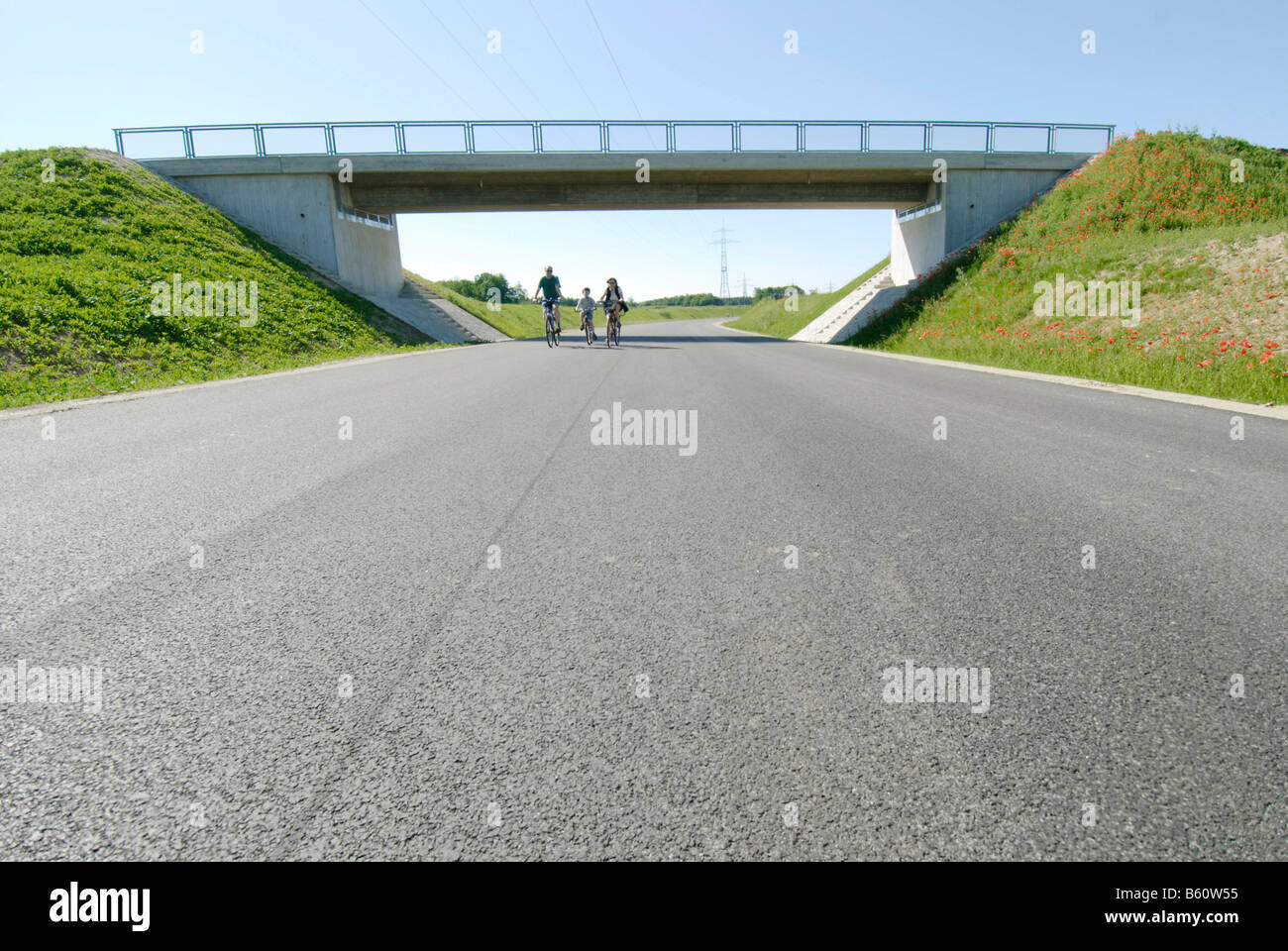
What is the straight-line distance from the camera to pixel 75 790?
2.04m

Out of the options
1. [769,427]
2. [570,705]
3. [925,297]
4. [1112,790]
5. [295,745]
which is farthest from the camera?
[925,297]

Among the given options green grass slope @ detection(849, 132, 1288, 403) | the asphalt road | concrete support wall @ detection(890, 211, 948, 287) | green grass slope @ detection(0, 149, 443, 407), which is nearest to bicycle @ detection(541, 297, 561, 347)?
green grass slope @ detection(0, 149, 443, 407)

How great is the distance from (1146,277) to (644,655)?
2111 centimetres

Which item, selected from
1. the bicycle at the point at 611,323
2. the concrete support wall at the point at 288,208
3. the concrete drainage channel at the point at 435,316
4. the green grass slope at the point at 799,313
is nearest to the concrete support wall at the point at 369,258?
the concrete support wall at the point at 288,208

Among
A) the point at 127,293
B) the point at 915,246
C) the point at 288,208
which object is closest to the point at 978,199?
the point at 915,246

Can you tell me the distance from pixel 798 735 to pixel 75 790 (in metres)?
2.16

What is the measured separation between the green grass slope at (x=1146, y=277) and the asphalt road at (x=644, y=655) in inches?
329

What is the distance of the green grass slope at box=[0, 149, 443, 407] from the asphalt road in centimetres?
993

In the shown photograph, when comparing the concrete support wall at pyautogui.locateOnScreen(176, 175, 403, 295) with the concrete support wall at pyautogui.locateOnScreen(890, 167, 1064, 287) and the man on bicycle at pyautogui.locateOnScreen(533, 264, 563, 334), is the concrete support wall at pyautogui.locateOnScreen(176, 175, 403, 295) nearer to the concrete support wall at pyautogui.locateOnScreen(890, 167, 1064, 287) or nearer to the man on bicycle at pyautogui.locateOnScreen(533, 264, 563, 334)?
the man on bicycle at pyautogui.locateOnScreen(533, 264, 563, 334)

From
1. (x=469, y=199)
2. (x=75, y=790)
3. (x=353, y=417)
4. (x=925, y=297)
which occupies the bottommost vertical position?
(x=75, y=790)

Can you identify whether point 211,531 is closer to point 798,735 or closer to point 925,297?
point 798,735
